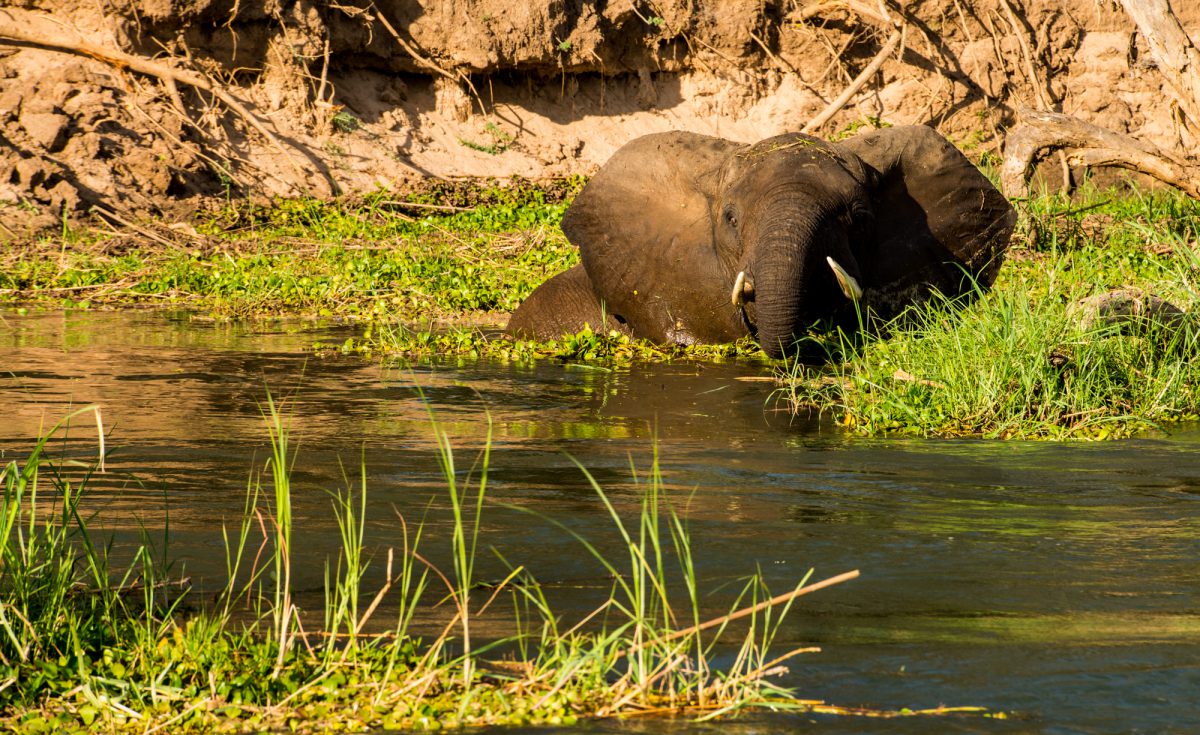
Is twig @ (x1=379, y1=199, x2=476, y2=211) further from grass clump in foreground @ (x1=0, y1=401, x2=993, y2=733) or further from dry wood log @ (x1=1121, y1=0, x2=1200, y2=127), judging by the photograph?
grass clump in foreground @ (x1=0, y1=401, x2=993, y2=733)

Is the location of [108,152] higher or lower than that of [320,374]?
higher

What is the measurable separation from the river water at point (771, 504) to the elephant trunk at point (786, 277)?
34cm

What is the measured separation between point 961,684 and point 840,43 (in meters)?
17.5

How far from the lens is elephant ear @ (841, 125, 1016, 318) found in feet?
31.4

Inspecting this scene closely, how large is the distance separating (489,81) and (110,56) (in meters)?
4.86

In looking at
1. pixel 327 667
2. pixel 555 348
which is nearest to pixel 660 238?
pixel 555 348

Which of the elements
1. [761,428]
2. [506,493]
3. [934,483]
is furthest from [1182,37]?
[506,493]

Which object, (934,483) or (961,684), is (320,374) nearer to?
(934,483)

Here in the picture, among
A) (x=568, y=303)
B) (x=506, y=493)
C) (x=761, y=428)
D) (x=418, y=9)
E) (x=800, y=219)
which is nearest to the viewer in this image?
(x=506, y=493)

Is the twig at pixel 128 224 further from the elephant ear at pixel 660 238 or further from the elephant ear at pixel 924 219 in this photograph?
the elephant ear at pixel 924 219

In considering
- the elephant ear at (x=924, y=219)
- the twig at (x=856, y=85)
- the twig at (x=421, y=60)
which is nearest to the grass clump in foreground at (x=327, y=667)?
the elephant ear at (x=924, y=219)

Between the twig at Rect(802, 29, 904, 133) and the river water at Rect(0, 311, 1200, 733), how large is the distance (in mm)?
10160

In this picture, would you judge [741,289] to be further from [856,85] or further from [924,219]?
[856,85]

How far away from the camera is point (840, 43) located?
19.9m
